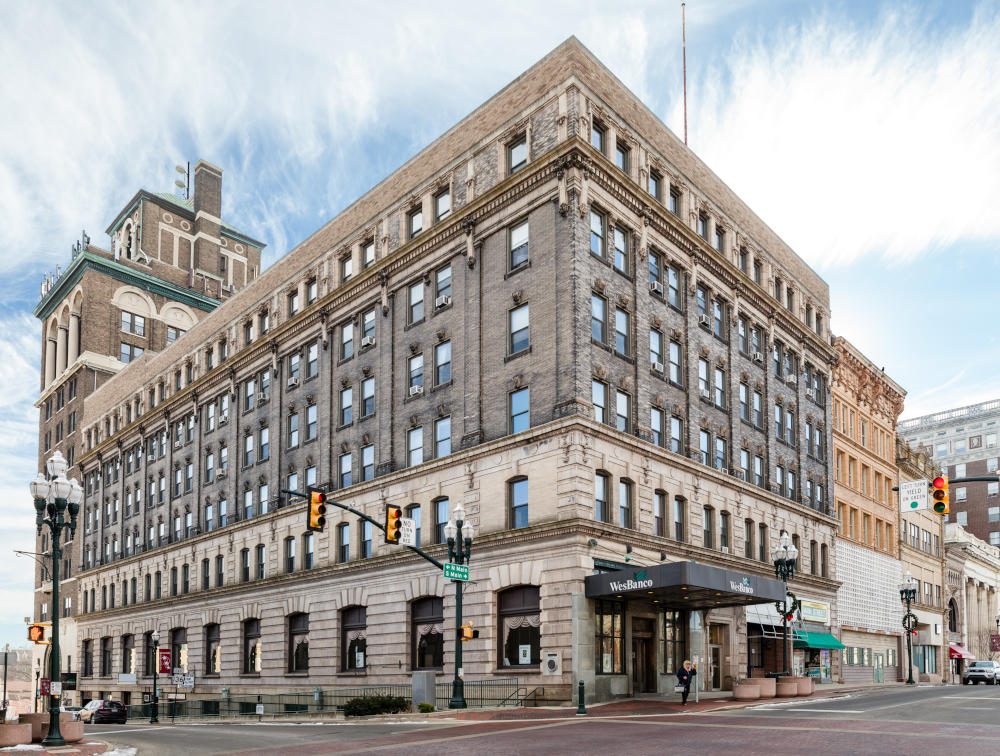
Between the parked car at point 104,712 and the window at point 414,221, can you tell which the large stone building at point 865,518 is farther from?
the parked car at point 104,712

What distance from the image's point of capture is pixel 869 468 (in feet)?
232

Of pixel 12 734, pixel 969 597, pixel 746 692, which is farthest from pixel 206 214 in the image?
pixel 12 734

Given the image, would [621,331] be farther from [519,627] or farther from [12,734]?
[12,734]

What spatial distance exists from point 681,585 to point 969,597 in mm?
72423

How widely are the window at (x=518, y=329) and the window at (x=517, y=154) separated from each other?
603cm

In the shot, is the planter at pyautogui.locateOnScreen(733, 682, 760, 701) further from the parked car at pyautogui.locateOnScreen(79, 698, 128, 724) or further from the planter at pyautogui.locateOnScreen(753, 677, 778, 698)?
the parked car at pyautogui.locateOnScreen(79, 698, 128, 724)

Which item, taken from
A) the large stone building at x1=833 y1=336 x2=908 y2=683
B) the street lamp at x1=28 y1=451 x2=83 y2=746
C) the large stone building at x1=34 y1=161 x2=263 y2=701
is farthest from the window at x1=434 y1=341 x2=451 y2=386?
the large stone building at x1=34 y1=161 x2=263 y2=701

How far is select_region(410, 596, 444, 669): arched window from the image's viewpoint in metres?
42.8

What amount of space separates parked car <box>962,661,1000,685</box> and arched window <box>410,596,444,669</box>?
44.3 meters

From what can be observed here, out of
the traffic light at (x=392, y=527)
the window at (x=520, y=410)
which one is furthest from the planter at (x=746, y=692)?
the traffic light at (x=392, y=527)

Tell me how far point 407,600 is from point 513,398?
35.9ft

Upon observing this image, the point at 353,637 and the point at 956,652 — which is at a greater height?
the point at 353,637

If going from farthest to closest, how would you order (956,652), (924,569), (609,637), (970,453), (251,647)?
(970,453) → (956,652) → (924,569) → (251,647) → (609,637)

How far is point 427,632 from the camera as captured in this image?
43.7 m
